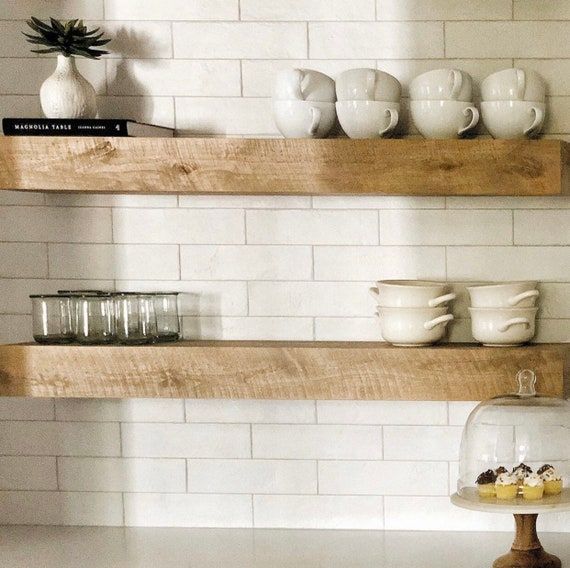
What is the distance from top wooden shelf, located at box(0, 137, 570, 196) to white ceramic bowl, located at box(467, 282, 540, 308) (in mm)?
216

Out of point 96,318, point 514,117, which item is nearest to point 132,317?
point 96,318

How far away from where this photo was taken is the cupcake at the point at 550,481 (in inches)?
84.6

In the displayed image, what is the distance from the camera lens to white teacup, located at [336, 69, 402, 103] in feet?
7.50

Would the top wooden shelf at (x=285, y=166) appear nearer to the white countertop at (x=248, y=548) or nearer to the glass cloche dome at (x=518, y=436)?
the glass cloche dome at (x=518, y=436)

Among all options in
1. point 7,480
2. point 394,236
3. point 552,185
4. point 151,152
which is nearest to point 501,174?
point 552,185

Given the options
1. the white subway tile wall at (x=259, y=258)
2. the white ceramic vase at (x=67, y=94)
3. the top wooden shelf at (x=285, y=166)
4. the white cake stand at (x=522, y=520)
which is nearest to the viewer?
the white cake stand at (x=522, y=520)

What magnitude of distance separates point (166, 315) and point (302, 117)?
571mm

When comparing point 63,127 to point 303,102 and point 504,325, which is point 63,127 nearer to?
point 303,102

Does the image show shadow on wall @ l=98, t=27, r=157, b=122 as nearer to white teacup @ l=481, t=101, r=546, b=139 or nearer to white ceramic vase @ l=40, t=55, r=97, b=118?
white ceramic vase @ l=40, t=55, r=97, b=118

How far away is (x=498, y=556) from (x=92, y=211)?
1251mm

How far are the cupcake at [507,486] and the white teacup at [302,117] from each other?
0.84m

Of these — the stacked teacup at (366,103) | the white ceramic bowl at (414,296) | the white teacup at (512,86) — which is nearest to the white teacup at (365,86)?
the stacked teacup at (366,103)

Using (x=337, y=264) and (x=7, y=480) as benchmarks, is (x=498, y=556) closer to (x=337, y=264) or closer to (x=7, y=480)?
(x=337, y=264)

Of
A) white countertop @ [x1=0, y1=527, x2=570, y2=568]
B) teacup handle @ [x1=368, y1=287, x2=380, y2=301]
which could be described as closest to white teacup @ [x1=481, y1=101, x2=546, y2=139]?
teacup handle @ [x1=368, y1=287, x2=380, y2=301]
